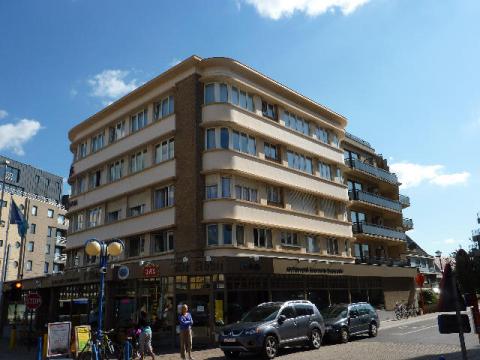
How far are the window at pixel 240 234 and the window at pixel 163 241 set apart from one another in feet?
13.4

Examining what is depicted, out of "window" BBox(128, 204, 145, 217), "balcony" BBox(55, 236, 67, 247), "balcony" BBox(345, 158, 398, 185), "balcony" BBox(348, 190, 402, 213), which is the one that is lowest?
"window" BBox(128, 204, 145, 217)

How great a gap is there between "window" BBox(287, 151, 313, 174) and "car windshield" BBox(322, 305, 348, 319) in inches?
442

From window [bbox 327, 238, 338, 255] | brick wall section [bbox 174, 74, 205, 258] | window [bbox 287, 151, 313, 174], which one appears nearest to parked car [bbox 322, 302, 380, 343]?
brick wall section [bbox 174, 74, 205, 258]

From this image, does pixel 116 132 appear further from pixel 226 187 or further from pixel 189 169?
pixel 226 187

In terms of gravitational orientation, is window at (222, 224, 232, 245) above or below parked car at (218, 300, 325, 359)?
above

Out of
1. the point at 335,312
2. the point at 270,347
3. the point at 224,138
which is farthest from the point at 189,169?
the point at 270,347

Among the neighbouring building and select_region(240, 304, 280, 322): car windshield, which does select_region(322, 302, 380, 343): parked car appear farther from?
select_region(240, 304, 280, 322): car windshield

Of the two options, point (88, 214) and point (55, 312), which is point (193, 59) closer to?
point (88, 214)

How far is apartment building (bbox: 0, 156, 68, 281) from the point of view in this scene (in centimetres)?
6247

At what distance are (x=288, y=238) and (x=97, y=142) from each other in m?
16.9

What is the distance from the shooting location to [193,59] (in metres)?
28.3

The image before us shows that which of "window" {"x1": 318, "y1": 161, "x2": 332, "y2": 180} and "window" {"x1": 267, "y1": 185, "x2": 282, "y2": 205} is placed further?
"window" {"x1": 318, "y1": 161, "x2": 332, "y2": 180}

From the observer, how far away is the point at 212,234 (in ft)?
85.8

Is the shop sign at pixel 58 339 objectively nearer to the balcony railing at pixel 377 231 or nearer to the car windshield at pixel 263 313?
the car windshield at pixel 263 313
